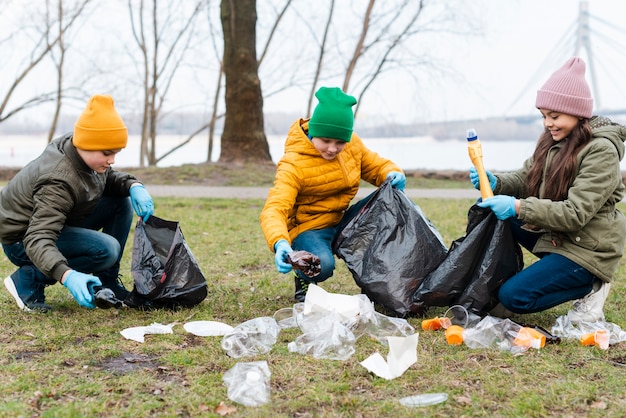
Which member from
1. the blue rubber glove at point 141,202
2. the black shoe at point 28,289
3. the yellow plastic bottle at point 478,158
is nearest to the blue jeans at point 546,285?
the yellow plastic bottle at point 478,158

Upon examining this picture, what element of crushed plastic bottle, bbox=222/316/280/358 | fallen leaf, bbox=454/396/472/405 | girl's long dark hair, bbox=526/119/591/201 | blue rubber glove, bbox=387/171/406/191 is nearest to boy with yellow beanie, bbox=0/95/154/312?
crushed plastic bottle, bbox=222/316/280/358

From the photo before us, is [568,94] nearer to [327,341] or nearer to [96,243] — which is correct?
[327,341]

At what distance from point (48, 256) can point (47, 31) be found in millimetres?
12617

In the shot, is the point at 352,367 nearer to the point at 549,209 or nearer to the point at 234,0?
the point at 549,209

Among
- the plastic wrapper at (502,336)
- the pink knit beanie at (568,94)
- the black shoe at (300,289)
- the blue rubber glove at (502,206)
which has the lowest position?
the black shoe at (300,289)

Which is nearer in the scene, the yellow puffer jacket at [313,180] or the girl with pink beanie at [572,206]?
the girl with pink beanie at [572,206]

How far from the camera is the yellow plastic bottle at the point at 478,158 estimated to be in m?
3.22

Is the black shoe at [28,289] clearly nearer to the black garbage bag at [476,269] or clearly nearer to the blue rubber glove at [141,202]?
the blue rubber glove at [141,202]

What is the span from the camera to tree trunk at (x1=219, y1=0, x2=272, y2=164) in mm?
10172

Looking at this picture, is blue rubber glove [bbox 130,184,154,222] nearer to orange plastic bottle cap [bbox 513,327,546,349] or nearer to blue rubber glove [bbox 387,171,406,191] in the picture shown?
blue rubber glove [bbox 387,171,406,191]

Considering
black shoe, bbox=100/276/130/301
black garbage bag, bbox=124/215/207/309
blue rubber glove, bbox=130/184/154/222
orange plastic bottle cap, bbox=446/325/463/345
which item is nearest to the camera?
orange plastic bottle cap, bbox=446/325/463/345

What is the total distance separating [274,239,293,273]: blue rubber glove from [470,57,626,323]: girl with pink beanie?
2.91 ft

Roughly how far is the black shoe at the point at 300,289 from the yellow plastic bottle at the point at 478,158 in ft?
3.46

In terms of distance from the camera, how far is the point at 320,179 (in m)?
3.47
